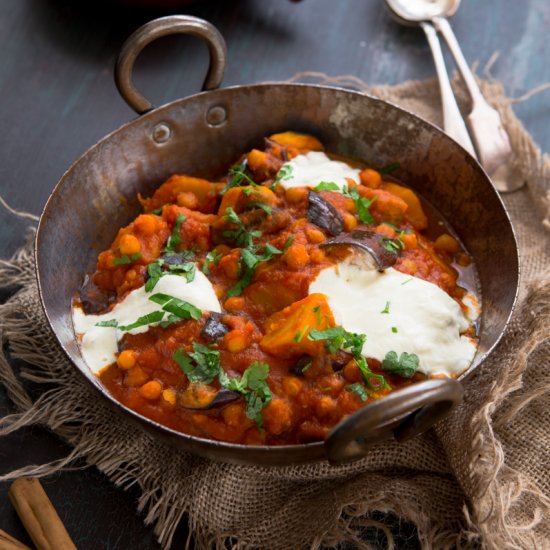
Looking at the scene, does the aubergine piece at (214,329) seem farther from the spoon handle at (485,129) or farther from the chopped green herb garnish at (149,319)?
the spoon handle at (485,129)

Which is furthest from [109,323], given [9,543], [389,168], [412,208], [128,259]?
[389,168]

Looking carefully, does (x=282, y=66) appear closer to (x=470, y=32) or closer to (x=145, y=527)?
(x=470, y=32)

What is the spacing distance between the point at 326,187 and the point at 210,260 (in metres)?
0.59

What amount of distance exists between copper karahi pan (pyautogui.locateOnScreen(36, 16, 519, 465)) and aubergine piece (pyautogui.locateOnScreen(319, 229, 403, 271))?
1.58 feet

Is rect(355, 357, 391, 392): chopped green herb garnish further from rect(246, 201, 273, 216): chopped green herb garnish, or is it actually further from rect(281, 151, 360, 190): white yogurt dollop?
rect(281, 151, 360, 190): white yogurt dollop

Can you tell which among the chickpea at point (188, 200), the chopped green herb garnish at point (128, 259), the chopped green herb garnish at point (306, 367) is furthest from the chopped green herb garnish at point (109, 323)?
the chopped green herb garnish at point (306, 367)

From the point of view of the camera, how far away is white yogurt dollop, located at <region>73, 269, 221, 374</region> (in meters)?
2.88

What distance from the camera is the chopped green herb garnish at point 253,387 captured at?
265cm

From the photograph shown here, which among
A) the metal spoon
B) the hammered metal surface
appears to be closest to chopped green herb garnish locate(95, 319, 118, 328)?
the hammered metal surface

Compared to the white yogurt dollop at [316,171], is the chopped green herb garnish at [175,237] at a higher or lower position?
lower

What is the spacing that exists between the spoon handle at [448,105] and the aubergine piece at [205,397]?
1.80 metres

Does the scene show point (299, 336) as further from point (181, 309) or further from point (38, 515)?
point (38, 515)

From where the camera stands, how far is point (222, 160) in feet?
12.0

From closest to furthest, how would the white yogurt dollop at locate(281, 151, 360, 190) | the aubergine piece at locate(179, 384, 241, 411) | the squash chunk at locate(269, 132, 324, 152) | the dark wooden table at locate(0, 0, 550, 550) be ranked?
1. the aubergine piece at locate(179, 384, 241, 411)
2. the white yogurt dollop at locate(281, 151, 360, 190)
3. the squash chunk at locate(269, 132, 324, 152)
4. the dark wooden table at locate(0, 0, 550, 550)
